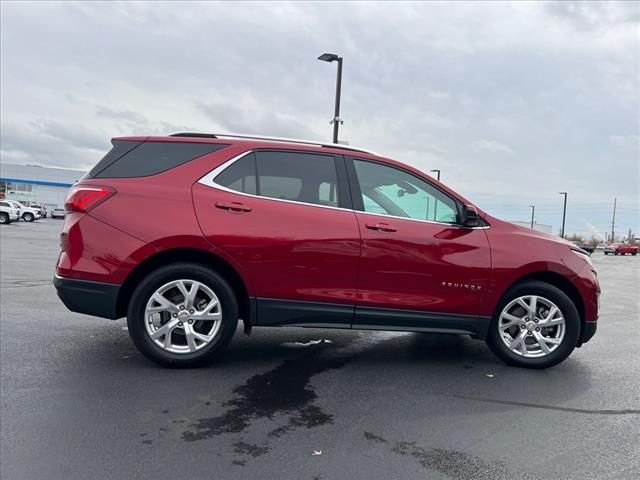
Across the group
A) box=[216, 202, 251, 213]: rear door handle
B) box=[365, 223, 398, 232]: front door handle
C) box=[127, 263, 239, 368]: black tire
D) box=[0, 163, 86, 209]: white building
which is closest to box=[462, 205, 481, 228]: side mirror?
box=[365, 223, 398, 232]: front door handle

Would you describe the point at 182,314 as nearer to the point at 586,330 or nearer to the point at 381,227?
the point at 381,227

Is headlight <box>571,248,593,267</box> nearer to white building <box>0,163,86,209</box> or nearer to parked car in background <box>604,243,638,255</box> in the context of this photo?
parked car in background <box>604,243,638,255</box>

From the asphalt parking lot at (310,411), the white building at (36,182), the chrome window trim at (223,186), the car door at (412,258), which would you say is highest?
the white building at (36,182)

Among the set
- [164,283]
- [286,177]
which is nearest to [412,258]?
[286,177]

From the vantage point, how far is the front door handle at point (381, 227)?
163 inches

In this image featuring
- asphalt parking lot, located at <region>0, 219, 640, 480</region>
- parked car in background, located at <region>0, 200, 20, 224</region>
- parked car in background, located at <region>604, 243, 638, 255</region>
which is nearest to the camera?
asphalt parking lot, located at <region>0, 219, 640, 480</region>

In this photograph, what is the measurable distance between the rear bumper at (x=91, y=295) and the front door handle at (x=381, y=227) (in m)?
2.10

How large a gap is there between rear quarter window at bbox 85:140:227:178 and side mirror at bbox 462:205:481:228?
2.20 m

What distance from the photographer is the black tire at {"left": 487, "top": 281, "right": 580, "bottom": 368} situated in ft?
14.5

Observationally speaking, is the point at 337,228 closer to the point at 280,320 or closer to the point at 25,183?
the point at 280,320

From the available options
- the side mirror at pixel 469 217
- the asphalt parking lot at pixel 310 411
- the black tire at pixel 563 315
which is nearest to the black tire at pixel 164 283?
the asphalt parking lot at pixel 310 411

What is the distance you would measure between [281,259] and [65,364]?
2009 millimetres

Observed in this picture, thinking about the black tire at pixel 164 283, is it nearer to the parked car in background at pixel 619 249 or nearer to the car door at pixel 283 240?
the car door at pixel 283 240

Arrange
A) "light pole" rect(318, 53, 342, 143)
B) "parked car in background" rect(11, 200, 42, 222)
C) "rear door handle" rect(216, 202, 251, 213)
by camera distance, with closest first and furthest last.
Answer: "rear door handle" rect(216, 202, 251, 213) < "light pole" rect(318, 53, 342, 143) < "parked car in background" rect(11, 200, 42, 222)
